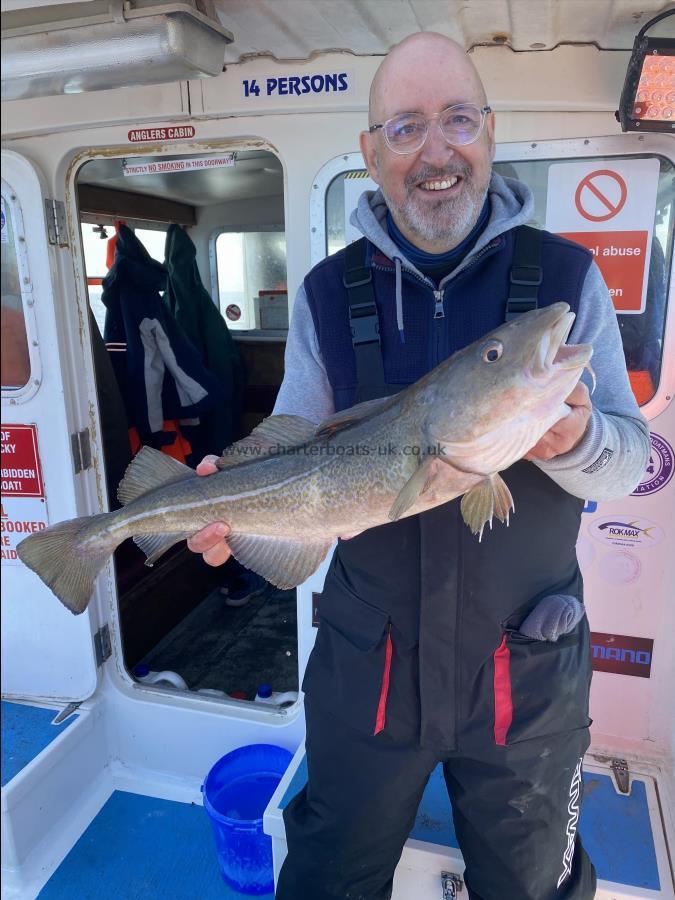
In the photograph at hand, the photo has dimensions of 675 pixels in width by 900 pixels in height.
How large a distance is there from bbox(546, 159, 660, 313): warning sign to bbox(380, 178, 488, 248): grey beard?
986mm

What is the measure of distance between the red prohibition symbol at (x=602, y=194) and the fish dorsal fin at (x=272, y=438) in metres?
1.71

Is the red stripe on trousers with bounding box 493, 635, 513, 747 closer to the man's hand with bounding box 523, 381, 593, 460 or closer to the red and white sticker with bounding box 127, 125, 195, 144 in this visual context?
the man's hand with bounding box 523, 381, 593, 460

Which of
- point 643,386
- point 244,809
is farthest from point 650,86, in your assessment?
point 244,809

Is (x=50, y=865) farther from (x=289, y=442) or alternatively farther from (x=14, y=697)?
(x=289, y=442)

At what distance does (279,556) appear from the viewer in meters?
2.38

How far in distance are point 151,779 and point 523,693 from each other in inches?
116

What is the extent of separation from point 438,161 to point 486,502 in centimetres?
115

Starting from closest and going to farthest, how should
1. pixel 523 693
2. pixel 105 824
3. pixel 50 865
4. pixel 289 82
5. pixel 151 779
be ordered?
pixel 523 693 < pixel 289 82 < pixel 50 865 < pixel 105 824 < pixel 151 779

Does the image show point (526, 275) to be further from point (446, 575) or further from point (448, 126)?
point (446, 575)

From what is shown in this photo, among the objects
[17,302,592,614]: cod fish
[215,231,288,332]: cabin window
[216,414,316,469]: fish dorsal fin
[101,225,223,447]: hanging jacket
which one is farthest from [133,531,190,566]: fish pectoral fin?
[215,231,288,332]: cabin window

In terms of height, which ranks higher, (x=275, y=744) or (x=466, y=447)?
(x=466, y=447)

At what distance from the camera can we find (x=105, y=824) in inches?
146

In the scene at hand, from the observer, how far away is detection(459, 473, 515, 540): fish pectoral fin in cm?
187

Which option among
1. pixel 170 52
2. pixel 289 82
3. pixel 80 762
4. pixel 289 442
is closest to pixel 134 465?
pixel 289 442
